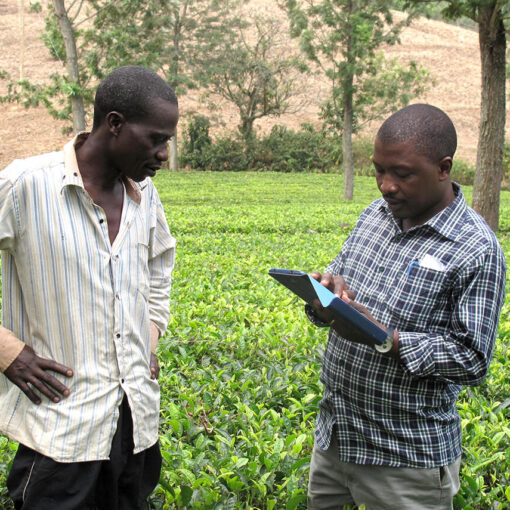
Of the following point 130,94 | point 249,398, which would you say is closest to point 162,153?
point 130,94

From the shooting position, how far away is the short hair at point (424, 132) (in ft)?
6.26

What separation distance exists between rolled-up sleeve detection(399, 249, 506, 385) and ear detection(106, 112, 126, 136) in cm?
107

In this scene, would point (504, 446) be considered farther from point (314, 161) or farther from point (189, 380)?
point (314, 161)

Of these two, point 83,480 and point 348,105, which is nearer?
point 83,480

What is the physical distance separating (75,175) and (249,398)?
223cm

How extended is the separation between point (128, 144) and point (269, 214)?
1064 centimetres

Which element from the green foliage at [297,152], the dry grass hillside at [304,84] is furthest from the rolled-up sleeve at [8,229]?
the green foliage at [297,152]

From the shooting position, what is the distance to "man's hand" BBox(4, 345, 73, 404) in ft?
5.83

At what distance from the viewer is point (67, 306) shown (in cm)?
184

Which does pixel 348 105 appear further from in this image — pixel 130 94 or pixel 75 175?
pixel 75 175

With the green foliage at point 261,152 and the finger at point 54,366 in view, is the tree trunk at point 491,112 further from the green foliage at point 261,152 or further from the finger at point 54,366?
the green foliage at point 261,152

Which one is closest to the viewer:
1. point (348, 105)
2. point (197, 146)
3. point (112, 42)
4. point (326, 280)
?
point (326, 280)

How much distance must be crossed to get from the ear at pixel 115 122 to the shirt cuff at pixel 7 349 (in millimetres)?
688

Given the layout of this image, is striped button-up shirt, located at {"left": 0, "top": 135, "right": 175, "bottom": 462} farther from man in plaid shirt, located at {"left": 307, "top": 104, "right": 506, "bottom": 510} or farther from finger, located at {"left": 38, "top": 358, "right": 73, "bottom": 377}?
man in plaid shirt, located at {"left": 307, "top": 104, "right": 506, "bottom": 510}
